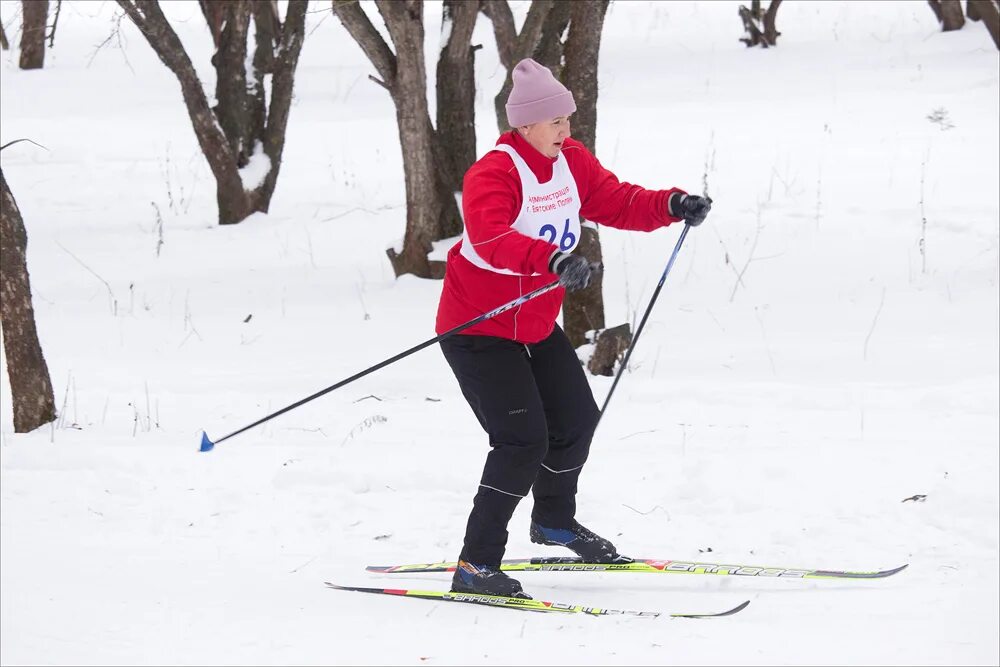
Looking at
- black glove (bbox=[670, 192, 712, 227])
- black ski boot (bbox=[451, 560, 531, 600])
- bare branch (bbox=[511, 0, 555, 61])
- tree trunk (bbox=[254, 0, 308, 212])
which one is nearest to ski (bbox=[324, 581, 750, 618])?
black ski boot (bbox=[451, 560, 531, 600])

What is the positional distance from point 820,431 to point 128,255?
669cm

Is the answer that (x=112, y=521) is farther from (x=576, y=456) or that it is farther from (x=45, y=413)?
(x=576, y=456)

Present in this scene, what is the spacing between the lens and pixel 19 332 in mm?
5922

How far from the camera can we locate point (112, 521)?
4.91 meters

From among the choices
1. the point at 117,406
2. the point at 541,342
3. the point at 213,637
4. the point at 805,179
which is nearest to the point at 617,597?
the point at 541,342

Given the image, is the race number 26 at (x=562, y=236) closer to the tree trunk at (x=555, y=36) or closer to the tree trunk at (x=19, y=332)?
the tree trunk at (x=555, y=36)

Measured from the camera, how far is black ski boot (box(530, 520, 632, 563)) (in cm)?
424

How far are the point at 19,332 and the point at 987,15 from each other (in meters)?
9.81

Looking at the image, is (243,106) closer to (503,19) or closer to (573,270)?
(503,19)

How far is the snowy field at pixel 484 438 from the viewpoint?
3.89 metres

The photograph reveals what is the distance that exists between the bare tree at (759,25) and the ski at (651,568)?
15723 millimetres

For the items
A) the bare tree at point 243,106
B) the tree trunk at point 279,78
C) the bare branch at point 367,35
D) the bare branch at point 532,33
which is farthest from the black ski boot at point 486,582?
the tree trunk at point 279,78

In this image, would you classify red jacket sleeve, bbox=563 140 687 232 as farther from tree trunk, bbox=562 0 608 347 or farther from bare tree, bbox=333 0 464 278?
bare tree, bbox=333 0 464 278

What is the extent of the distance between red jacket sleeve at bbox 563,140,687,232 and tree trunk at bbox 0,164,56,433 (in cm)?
336
